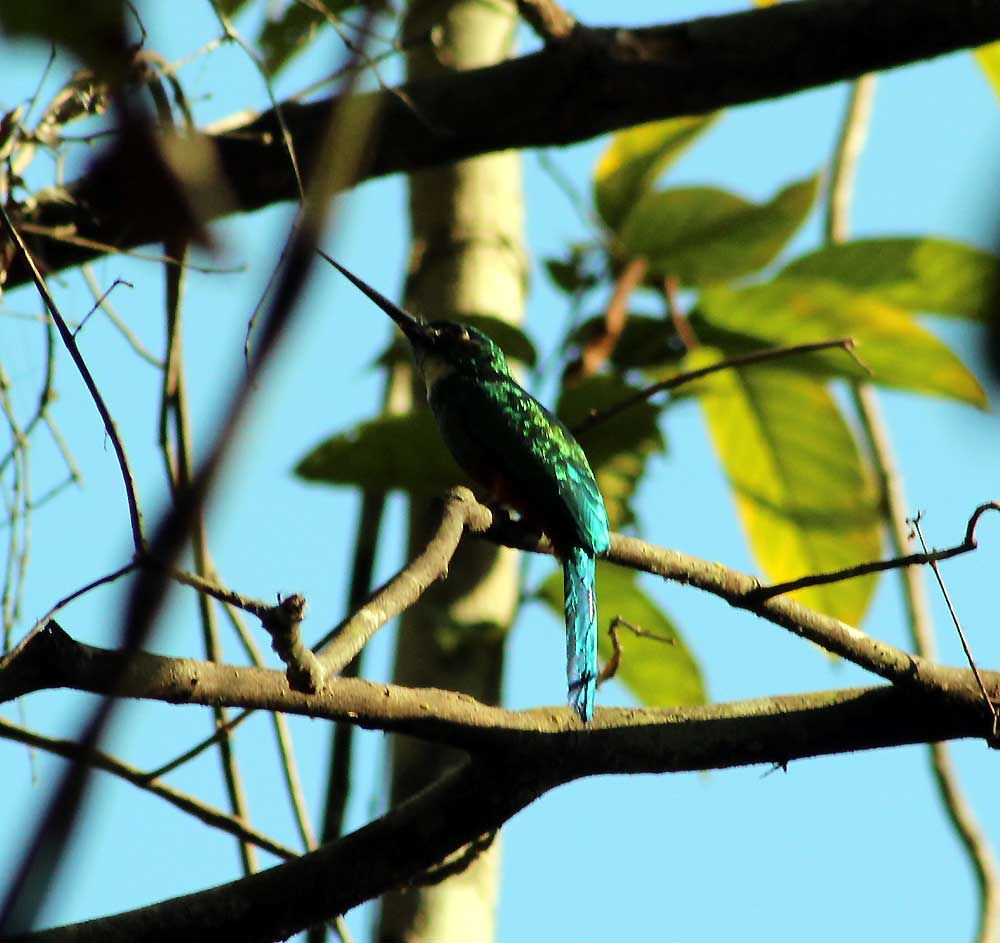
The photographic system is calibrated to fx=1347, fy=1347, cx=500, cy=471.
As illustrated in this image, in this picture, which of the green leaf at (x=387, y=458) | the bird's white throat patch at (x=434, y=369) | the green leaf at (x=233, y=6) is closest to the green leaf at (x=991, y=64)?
the bird's white throat patch at (x=434, y=369)

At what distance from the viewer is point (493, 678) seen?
101 inches

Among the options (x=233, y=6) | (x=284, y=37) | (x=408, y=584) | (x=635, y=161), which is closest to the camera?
(x=408, y=584)

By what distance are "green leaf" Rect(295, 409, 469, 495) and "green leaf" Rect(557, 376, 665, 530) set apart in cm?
26

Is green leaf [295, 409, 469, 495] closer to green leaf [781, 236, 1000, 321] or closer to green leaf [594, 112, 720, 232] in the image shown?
green leaf [594, 112, 720, 232]

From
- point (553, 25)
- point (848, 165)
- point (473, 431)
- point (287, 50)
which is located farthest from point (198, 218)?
point (848, 165)

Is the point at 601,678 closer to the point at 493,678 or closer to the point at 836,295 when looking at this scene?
the point at 493,678

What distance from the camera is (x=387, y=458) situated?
2576mm

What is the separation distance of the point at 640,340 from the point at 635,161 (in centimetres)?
53

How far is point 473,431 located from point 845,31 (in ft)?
3.59

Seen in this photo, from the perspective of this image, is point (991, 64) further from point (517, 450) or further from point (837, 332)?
point (517, 450)

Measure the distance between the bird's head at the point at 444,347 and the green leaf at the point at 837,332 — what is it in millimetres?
514

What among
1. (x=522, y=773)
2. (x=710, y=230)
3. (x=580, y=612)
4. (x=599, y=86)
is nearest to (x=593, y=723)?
(x=522, y=773)

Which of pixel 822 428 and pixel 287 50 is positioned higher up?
pixel 287 50

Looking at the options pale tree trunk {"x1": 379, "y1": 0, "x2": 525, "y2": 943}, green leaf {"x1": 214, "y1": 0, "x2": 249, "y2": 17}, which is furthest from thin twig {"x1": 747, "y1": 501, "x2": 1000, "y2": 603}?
green leaf {"x1": 214, "y1": 0, "x2": 249, "y2": 17}
